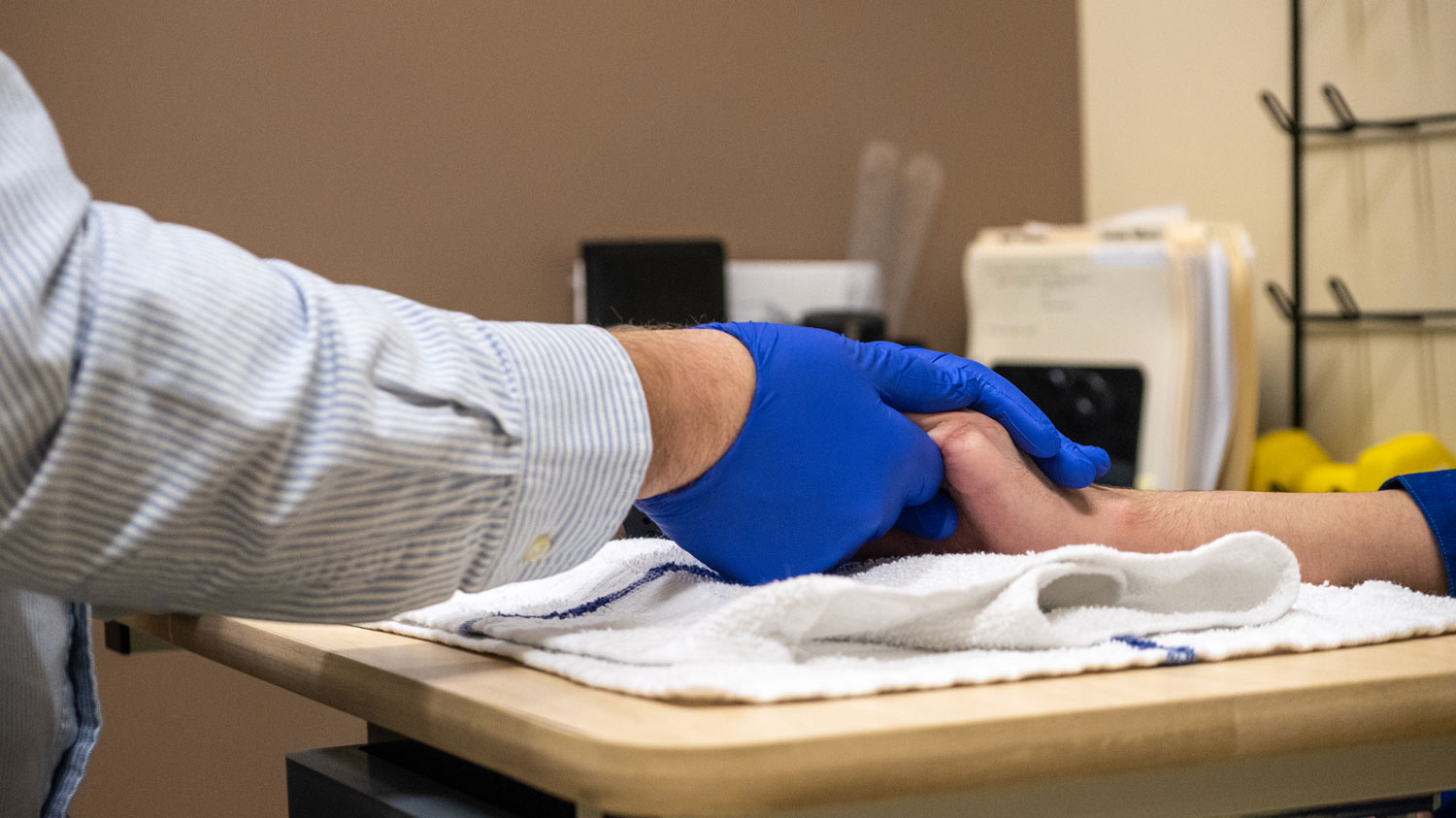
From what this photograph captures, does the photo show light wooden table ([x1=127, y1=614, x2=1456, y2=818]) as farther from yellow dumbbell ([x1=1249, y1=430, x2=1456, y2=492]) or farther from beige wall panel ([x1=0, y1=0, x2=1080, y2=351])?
beige wall panel ([x1=0, y1=0, x2=1080, y2=351])

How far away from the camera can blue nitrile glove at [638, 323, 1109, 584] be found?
62 centimetres

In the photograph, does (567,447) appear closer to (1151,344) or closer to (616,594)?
(616,594)

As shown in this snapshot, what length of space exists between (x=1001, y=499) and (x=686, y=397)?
218mm

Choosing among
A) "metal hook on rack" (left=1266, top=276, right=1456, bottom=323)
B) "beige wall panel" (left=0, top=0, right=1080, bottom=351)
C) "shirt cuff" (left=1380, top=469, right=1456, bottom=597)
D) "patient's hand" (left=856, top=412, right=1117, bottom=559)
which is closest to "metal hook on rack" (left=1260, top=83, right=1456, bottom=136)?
"metal hook on rack" (left=1266, top=276, right=1456, bottom=323)

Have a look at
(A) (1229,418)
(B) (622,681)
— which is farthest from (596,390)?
(A) (1229,418)

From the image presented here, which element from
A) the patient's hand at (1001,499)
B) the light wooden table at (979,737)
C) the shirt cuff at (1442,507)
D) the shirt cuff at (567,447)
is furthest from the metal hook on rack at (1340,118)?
the shirt cuff at (567,447)

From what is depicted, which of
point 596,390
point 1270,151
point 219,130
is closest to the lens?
point 596,390

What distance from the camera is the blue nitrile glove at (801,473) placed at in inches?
24.3

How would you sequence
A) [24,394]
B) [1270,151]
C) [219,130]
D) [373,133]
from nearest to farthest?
[24,394] → [219,130] → [373,133] → [1270,151]

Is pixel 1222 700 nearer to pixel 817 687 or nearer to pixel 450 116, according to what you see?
pixel 817 687

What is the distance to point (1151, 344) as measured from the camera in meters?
1.88

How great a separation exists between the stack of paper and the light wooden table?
1364 mm

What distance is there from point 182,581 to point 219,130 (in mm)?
1334

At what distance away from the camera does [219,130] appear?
165cm
